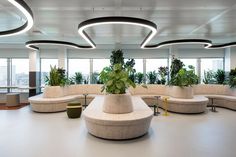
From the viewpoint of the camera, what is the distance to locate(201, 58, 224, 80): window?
39.9 ft

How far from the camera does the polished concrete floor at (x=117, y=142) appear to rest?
138 inches

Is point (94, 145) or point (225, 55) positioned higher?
point (225, 55)

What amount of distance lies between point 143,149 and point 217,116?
4.04 m

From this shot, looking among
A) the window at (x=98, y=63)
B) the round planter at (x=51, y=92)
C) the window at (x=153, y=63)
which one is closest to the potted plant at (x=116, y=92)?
the round planter at (x=51, y=92)

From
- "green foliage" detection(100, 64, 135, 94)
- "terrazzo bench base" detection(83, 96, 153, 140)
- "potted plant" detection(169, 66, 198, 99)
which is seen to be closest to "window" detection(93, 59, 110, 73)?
"potted plant" detection(169, 66, 198, 99)

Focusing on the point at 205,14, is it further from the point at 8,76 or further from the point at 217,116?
the point at 8,76

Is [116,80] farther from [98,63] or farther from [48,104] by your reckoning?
[98,63]

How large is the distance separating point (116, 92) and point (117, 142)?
1190 millimetres

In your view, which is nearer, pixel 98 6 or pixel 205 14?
pixel 98 6

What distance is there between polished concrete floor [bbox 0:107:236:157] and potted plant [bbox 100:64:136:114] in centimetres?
80

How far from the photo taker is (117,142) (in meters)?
4.05

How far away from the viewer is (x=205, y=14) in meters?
5.46

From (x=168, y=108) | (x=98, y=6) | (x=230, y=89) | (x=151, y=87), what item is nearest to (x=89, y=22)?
(x=98, y=6)

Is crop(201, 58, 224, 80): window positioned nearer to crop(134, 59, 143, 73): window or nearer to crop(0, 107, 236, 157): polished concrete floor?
crop(134, 59, 143, 73): window
